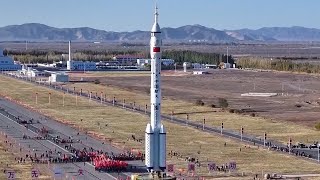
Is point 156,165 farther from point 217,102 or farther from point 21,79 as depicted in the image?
point 21,79

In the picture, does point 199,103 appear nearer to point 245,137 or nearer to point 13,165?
point 245,137

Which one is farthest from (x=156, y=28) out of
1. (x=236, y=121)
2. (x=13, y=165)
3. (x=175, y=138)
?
(x=236, y=121)

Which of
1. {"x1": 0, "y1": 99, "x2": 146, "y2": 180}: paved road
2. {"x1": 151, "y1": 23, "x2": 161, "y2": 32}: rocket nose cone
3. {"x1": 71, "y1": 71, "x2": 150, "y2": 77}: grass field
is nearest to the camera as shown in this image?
{"x1": 151, "y1": 23, "x2": 161, "y2": 32}: rocket nose cone

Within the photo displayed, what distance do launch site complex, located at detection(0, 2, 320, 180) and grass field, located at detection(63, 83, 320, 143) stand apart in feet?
0.34

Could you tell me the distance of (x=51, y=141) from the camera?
73938 mm

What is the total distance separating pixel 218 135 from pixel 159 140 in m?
23.5

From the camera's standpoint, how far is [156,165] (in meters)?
53.1

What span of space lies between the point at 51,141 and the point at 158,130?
Result: 2293 cm

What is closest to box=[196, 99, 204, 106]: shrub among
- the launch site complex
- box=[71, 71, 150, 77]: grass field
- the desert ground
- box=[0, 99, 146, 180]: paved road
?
the launch site complex

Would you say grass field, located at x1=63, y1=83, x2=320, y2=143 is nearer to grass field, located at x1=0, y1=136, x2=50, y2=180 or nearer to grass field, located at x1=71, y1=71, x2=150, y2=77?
grass field, located at x1=0, y1=136, x2=50, y2=180

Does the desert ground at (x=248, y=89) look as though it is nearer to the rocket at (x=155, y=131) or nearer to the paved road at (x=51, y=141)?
→ the paved road at (x=51, y=141)

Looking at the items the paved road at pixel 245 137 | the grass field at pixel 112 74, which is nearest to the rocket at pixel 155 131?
the paved road at pixel 245 137

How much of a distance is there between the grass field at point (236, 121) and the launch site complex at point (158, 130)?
10 cm

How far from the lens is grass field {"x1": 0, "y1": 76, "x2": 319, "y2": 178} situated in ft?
194
